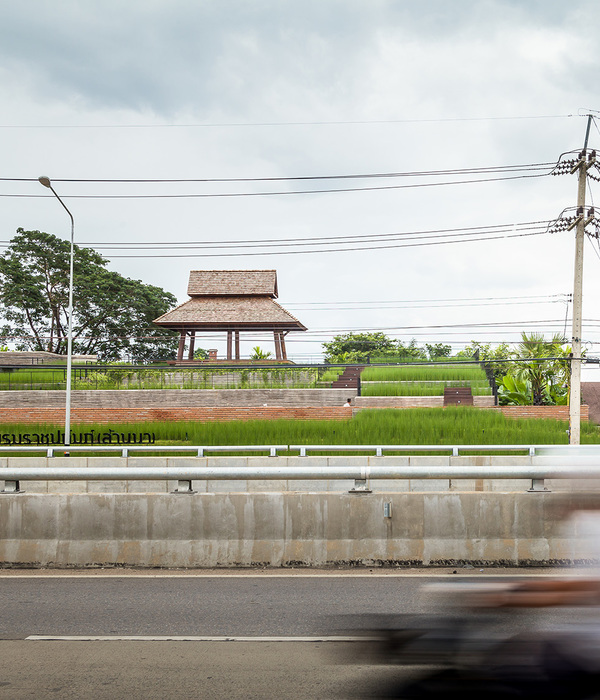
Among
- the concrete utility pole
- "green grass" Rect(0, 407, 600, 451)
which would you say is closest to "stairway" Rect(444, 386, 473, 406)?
"green grass" Rect(0, 407, 600, 451)

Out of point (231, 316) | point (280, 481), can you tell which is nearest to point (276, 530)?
point (280, 481)

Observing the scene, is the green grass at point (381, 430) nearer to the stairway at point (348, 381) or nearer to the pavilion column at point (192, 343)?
the stairway at point (348, 381)

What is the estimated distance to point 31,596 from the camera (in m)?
6.61

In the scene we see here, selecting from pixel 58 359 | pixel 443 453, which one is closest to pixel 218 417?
→ pixel 443 453

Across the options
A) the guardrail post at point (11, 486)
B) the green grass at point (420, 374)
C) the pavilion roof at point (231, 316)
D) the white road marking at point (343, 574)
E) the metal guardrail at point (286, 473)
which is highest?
the pavilion roof at point (231, 316)

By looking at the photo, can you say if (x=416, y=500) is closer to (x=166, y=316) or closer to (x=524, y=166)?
(x=524, y=166)

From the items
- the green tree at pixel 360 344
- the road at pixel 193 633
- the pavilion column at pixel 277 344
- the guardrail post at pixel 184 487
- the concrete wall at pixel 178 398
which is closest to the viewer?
the road at pixel 193 633

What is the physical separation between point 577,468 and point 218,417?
3091 centimetres

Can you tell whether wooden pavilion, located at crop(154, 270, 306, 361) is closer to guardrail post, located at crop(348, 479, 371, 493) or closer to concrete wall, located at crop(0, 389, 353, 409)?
concrete wall, located at crop(0, 389, 353, 409)

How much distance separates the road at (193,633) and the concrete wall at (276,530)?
16.1 inches

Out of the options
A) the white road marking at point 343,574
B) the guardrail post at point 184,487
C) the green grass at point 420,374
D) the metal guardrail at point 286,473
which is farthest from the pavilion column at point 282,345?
the white road marking at point 343,574

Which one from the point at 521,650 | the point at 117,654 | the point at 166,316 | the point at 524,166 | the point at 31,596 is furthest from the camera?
the point at 166,316

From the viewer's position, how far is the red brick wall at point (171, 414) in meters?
34.2

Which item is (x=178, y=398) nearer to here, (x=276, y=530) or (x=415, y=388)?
(x=415, y=388)
